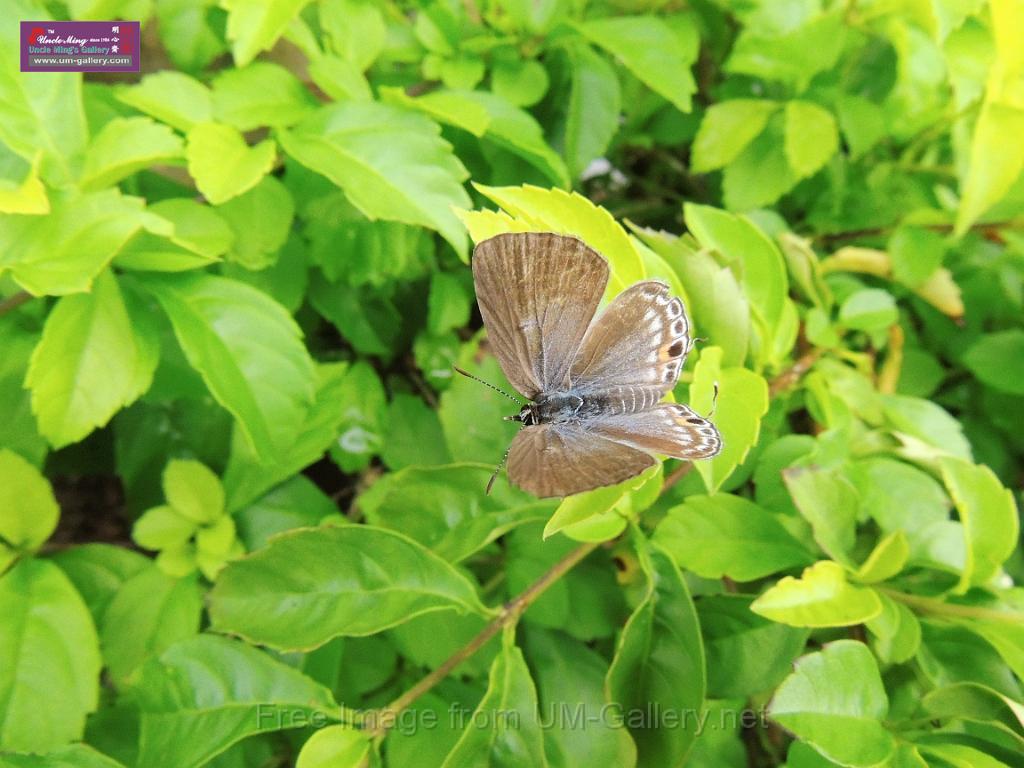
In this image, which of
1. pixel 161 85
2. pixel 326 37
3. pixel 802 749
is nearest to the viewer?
pixel 802 749

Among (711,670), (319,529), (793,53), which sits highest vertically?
(793,53)

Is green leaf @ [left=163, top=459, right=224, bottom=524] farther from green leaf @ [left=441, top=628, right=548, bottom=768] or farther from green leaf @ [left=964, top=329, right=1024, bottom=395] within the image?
green leaf @ [left=964, top=329, right=1024, bottom=395]

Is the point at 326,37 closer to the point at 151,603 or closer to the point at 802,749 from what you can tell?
the point at 151,603

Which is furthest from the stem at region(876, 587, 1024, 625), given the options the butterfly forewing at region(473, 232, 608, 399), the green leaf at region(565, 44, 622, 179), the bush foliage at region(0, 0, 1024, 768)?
the green leaf at region(565, 44, 622, 179)

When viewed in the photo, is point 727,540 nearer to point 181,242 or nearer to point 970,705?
point 970,705

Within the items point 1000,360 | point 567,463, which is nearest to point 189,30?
point 567,463

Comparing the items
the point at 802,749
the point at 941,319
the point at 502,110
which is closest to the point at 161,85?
the point at 502,110

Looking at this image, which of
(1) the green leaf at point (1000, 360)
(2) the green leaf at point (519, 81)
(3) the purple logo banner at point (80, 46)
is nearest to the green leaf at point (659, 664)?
(2) the green leaf at point (519, 81)
